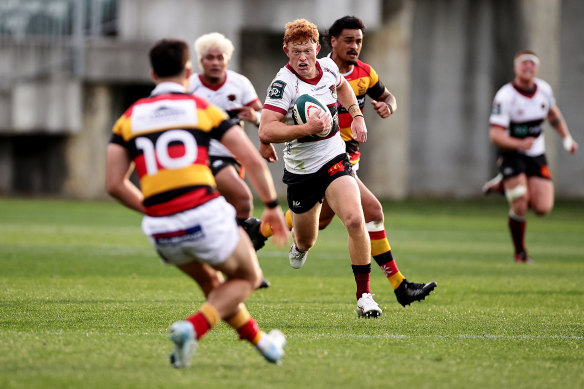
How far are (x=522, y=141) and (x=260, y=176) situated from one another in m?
8.64

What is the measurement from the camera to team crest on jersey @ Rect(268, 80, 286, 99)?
7.18 meters

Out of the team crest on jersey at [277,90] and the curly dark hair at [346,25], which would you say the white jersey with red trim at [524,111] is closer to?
the curly dark hair at [346,25]

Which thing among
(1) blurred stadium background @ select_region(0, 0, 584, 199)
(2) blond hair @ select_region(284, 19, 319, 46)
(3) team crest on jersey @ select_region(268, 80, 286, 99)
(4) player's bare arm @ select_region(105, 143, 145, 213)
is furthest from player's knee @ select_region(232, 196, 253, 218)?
(1) blurred stadium background @ select_region(0, 0, 584, 199)

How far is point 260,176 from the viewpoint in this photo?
5043mm

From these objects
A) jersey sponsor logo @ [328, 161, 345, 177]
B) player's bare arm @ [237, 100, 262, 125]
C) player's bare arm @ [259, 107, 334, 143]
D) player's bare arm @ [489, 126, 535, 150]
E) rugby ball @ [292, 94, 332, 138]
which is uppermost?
rugby ball @ [292, 94, 332, 138]

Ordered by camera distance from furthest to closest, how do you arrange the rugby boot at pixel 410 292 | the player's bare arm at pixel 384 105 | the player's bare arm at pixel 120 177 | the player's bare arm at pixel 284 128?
the player's bare arm at pixel 384 105, the rugby boot at pixel 410 292, the player's bare arm at pixel 284 128, the player's bare arm at pixel 120 177

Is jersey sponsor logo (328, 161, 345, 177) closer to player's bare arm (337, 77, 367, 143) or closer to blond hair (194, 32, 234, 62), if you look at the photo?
player's bare arm (337, 77, 367, 143)

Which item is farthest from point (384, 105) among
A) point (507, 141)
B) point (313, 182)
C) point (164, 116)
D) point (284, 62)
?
point (284, 62)

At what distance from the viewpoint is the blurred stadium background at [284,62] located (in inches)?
1011

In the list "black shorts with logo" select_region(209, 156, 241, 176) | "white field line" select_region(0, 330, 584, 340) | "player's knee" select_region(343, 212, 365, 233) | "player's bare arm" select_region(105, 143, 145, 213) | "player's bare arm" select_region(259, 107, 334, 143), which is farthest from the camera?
"black shorts with logo" select_region(209, 156, 241, 176)

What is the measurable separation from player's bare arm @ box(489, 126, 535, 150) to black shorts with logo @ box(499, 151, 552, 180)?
0.21 m

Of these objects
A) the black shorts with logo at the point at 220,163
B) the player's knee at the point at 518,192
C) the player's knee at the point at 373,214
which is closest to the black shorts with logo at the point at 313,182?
the player's knee at the point at 373,214

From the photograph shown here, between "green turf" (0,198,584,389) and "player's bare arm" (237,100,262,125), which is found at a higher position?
"player's bare arm" (237,100,262,125)

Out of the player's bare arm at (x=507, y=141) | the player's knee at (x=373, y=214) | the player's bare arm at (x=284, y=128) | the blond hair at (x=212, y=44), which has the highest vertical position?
the blond hair at (x=212, y=44)
